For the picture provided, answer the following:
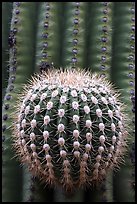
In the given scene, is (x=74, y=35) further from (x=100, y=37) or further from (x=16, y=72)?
(x=16, y=72)

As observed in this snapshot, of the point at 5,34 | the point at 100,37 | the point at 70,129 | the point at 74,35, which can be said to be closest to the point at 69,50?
the point at 74,35

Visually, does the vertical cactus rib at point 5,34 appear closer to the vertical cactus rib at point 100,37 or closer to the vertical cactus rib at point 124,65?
the vertical cactus rib at point 100,37

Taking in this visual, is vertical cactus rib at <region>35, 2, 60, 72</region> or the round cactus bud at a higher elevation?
vertical cactus rib at <region>35, 2, 60, 72</region>

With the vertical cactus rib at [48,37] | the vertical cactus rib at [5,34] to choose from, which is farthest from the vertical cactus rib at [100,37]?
the vertical cactus rib at [5,34]

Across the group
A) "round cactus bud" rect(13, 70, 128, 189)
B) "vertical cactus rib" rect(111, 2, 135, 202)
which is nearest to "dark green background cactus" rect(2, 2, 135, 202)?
"vertical cactus rib" rect(111, 2, 135, 202)

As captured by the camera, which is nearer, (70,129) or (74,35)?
(70,129)

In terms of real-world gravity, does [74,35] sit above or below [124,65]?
above

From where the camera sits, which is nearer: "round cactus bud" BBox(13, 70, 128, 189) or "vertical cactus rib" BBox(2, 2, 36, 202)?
"round cactus bud" BBox(13, 70, 128, 189)

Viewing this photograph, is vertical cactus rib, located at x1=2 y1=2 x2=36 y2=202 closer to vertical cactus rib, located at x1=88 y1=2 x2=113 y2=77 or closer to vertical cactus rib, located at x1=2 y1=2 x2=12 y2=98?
vertical cactus rib, located at x1=2 y1=2 x2=12 y2=98
